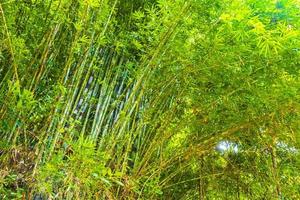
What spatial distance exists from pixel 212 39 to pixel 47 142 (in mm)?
1135

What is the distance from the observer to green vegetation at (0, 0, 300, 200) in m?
2.03

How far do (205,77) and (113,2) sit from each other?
2.52ft

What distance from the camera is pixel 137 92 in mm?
2768

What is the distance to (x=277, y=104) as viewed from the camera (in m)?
2.62

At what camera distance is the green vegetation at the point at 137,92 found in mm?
2027

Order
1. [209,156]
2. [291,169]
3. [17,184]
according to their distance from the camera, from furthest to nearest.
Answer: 1. [209,156]
2. [291,169]
3. [17,184]

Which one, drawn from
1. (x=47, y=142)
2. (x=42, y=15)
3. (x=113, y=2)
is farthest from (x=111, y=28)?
(x=47, y=142)

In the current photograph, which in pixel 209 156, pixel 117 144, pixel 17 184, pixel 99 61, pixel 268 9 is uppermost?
pixel 268 9

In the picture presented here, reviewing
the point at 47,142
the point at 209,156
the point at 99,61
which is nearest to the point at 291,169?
the point at 209,156

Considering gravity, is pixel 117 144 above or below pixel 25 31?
below

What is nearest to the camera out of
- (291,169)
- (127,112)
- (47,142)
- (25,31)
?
(47,142)

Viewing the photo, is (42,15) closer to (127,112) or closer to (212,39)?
(127,112)

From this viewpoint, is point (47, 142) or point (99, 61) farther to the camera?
point (99, 61)

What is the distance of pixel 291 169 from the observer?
3.22m
